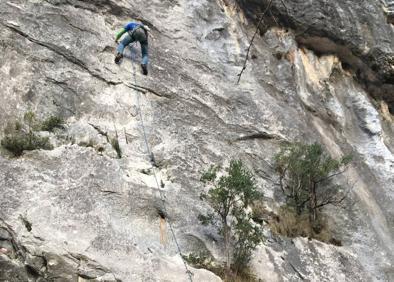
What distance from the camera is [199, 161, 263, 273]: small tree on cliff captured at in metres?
9.53

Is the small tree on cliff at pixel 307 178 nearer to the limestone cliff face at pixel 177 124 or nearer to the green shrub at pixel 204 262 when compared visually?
the limestone cliff face at pixel 177 124

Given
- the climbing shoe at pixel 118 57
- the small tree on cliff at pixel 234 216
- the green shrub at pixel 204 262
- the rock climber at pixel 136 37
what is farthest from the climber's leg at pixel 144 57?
the green shrub at pixel 204 262

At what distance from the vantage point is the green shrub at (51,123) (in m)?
9.99

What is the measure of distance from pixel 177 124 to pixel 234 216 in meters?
2.24

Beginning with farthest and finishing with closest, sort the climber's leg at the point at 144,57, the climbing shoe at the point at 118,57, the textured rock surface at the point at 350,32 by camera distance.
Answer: the textured rock surface at the point at 350,32 < the climber's leg at the point at 144,57 < the climbing shoe at the point at 118,57

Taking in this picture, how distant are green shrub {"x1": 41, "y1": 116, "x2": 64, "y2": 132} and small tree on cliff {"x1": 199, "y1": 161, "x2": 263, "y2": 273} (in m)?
2.46

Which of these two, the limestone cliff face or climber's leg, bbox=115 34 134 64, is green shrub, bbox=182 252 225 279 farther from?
climber's leg, bbox=115 34 134 64

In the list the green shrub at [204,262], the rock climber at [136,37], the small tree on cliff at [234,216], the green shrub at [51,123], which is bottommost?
the green shrub at [204,262]

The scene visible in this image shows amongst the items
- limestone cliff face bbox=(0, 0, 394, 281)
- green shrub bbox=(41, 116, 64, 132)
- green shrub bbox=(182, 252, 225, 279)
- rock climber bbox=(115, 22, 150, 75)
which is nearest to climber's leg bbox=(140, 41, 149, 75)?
rock climber bbox=(115, 22, 150, 75)

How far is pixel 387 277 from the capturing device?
1138 cm

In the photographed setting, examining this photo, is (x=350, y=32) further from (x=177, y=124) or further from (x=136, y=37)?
(x=177, y=124)

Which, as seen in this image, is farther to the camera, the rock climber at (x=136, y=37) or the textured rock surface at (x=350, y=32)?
the textured rock surface at (x=350, y=32)

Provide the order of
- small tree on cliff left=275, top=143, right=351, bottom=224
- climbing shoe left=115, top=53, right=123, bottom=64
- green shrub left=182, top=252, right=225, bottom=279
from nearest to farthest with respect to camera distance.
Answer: green shrub left=182, top=252, right=225, bottom=279, small tree on cliff left=275, top=143, right=351, bottom=224, climbing shoe left=115, top=53, right=123, bottom=64

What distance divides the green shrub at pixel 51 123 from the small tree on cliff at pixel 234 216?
2456 millimetres
